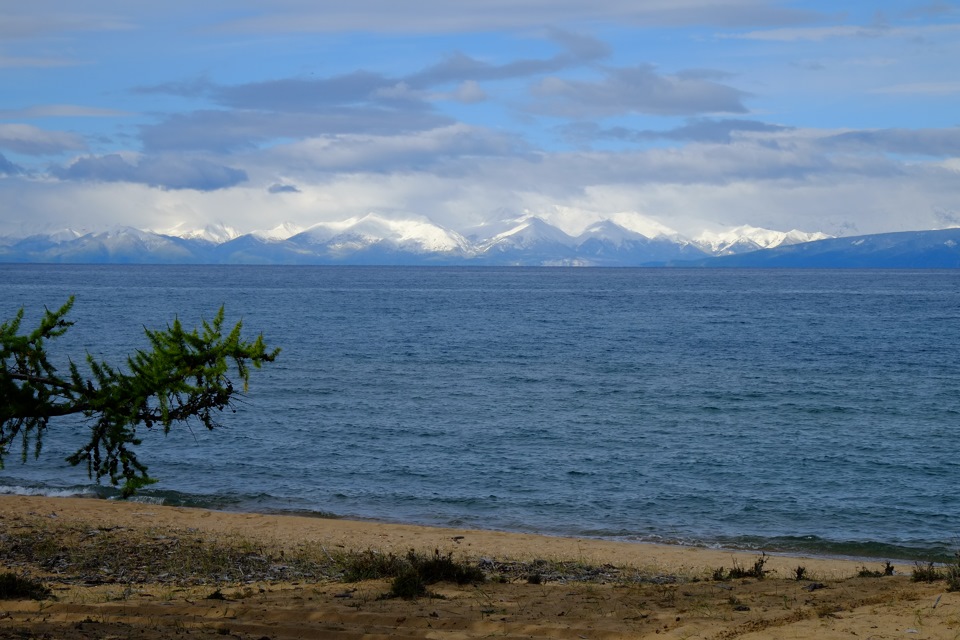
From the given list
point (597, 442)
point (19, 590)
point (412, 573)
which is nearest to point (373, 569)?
point (412, 573)

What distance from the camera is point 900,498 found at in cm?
2717

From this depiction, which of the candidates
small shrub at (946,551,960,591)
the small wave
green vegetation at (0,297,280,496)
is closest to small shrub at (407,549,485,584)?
green vegetation at (0,297,280,496)

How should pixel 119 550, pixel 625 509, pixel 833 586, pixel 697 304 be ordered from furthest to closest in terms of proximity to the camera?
pixel 697 304
pixel 625 509
pixel 119 550
pixel 833 586

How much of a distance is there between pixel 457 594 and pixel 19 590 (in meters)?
6.54

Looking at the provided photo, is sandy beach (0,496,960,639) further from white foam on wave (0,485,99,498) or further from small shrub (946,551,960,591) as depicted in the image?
white foam on wave (0,485,99,498)

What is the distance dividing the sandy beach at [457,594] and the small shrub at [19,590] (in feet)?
0.73

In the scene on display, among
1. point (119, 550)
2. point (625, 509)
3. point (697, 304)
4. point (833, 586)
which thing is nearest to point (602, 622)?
point (833, 586)

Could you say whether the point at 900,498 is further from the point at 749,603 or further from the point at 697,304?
the point at 697,304

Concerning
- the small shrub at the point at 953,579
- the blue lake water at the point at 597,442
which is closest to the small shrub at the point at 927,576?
the small shrub at the point at 953,579

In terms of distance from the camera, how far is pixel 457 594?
48.9 ft

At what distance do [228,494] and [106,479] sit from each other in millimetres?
4240

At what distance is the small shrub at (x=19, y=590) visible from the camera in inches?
555

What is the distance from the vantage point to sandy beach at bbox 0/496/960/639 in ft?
40.9

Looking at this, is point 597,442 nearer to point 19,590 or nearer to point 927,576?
point 927,576
